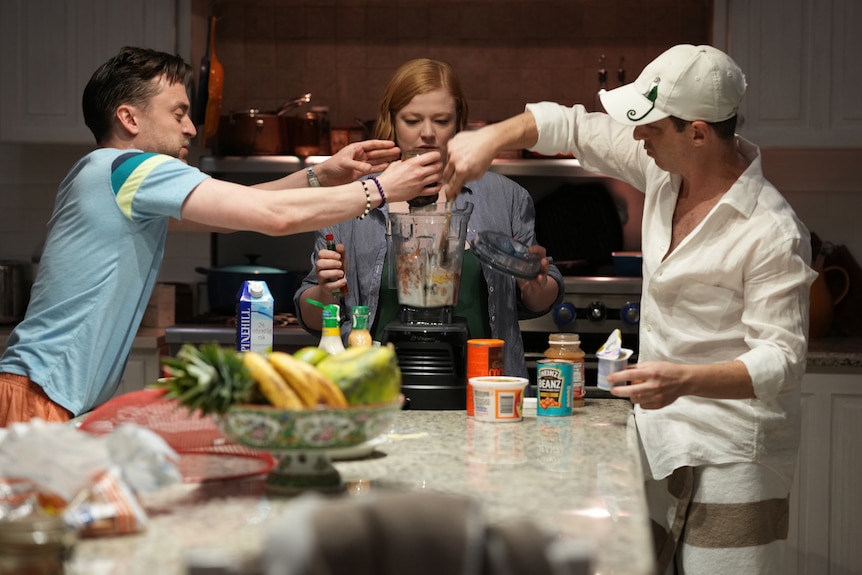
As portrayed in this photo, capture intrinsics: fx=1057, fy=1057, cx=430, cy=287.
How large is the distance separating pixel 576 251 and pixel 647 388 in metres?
2.70

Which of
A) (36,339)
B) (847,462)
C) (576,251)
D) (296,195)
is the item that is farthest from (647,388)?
(576,251)

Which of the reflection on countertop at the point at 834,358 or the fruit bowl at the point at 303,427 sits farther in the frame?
the reflection on countertop at the point at 834,358

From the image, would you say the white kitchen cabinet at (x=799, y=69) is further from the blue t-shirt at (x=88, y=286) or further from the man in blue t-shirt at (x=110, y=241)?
the blue t-shirt at (x=88, y=286)

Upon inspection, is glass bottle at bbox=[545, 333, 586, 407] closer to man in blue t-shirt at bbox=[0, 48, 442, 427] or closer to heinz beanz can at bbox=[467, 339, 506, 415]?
heinz beanz can at bbox=[467, 339, 506, 415]

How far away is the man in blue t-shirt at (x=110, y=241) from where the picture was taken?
217 centimetres

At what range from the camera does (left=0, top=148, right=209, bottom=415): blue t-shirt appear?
2.29m

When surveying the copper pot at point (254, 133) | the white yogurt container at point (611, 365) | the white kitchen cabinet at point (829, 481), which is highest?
the copper pot at point (254, 133)

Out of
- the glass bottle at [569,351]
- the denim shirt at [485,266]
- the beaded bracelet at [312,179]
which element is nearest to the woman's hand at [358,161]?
the beaded bracelet at [312,179]

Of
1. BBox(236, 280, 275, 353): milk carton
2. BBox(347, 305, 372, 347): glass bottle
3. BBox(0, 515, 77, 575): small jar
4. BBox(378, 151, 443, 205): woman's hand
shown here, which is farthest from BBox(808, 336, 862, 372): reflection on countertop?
BBox(0, 515, 77, 575): small jar

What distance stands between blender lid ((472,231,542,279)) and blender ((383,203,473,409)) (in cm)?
7

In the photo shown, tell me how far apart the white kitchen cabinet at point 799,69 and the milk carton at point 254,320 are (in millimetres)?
2526

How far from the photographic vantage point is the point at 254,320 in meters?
2.37

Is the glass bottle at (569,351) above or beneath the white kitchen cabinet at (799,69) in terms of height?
beneath

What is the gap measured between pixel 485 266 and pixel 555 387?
28.5 inches
